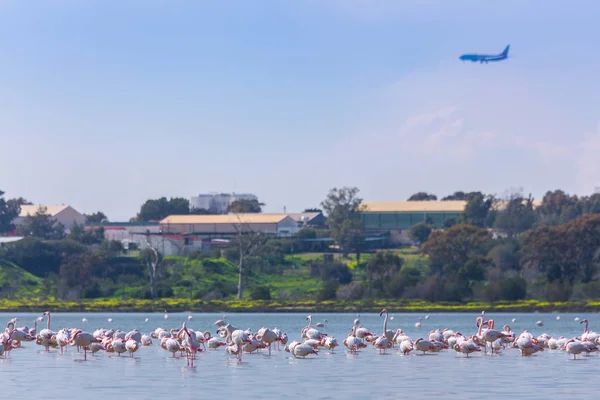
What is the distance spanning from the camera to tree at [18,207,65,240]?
16050 cm

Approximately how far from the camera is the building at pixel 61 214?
18216 cm

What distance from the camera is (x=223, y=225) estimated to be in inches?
6422

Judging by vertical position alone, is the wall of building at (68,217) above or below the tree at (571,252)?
above

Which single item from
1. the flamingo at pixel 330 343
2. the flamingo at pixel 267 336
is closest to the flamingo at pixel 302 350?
the flamingo at pixel 267 336

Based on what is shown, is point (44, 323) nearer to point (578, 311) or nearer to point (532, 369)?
point (578, 311)

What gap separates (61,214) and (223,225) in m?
33.3

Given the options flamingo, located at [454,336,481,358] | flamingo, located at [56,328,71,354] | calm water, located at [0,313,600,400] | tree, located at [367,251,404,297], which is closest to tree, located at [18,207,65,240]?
tree, located at [367,251,404,297]

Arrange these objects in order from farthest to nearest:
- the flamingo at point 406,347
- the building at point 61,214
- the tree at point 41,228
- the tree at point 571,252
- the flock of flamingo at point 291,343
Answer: the building at point 61,214 → the tree at point 41,228 → the tree at point 571,252 → the flamingo at point 406,347 → the flock of flamingo at point 291,343

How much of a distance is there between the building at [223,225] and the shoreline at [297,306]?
2166 inches

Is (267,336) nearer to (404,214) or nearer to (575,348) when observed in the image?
(575,348)

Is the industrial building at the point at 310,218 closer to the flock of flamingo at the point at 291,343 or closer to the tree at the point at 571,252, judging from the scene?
the tree at the point at 571,252

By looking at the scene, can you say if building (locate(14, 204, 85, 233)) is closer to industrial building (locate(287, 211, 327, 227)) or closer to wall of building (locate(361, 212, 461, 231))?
industrial building (locate(287, 211, 327, 227))

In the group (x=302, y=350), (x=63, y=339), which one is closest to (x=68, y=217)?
(x=63, y=339)

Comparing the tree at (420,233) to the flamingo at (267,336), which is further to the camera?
the tree at (420,233)
